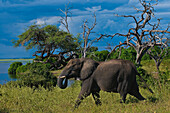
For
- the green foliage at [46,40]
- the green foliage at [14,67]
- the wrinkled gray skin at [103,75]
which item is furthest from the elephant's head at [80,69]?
the green foliage at [14,67]

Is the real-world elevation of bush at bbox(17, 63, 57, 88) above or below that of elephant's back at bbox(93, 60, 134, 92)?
below

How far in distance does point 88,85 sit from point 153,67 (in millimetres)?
22900

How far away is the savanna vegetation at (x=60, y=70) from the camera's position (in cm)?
640

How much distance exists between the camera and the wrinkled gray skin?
6340mm

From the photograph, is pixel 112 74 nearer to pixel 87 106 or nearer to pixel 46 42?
pixel 87 106

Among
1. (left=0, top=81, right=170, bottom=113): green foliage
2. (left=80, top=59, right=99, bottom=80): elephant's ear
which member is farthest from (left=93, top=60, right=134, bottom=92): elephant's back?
(left=0, top=81, right=170, bottom=113): green foliage

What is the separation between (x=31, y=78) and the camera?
13.0 m

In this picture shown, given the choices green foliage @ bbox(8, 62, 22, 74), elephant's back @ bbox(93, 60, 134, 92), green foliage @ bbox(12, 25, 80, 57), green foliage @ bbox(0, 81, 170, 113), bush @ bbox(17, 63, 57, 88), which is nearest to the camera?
green foliage @ bbox(0, 81, 170, 113)

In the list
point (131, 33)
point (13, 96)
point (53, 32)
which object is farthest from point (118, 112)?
point (53, 32)

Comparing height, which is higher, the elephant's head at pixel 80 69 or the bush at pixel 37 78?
the elephant's head at pixel 80 69

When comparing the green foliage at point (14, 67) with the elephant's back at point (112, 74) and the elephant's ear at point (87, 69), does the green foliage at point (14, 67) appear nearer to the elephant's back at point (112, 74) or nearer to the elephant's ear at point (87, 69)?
the elephant's ear at point (87, 69)

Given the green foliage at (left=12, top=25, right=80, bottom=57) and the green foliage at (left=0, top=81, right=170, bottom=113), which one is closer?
the green foliage at (left=0, top=81, right=170, bottom=113)

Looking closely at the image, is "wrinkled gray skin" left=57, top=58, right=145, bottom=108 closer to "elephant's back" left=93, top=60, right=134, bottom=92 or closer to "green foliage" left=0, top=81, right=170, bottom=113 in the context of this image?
"elephant's back" left=93, top=60, right=134, bottom=92

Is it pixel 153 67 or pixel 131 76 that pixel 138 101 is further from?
pixel 153 67
